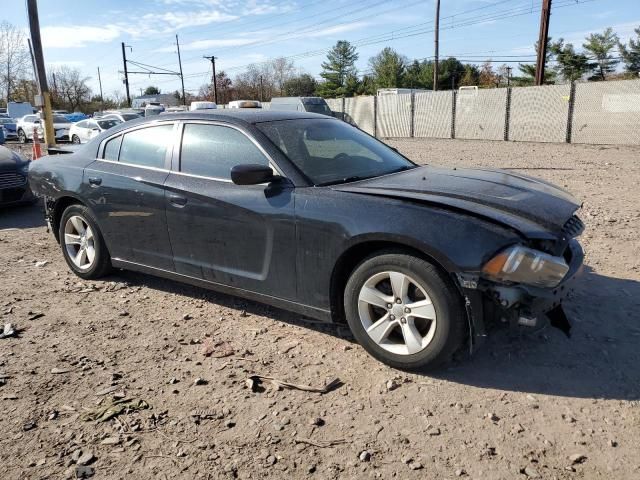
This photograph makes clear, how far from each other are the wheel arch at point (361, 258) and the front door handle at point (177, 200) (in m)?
1.39

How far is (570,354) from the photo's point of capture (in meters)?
3.45

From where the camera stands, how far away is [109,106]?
84.4 meters

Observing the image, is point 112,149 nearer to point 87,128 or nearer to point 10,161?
point 10,161

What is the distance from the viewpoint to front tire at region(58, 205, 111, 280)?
4941 mm

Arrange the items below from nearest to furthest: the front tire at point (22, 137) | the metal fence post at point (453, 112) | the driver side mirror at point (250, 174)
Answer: the driver side mirror at point (250, 174) → the metal fence post at point (453, 112) → the front tire at point (22, 137)

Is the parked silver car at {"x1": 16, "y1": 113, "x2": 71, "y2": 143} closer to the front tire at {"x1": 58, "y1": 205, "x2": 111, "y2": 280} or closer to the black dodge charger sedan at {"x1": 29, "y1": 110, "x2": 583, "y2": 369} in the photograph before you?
the front tire at {"x1": 58, "y1": 205, "x2": 111, "y2": 280}

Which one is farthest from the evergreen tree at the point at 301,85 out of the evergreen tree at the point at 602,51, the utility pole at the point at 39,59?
the utility pole at the point at 39,59

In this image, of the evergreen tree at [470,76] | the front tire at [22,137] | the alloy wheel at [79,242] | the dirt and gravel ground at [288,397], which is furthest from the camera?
the evergreen tree at [470,76]

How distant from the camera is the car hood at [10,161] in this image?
8.23m

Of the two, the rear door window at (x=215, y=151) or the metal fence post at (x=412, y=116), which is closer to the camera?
the rear door window at (x=215, y=151)

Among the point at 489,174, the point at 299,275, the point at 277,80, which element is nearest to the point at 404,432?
the point at 299,275

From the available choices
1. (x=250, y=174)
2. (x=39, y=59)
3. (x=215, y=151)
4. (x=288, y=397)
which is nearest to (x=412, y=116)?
(x=39, y=59)

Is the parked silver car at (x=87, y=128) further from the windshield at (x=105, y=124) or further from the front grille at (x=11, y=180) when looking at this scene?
the front grille at (x=11, y=180)

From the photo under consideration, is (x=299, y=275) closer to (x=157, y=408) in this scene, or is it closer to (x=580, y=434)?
(x=157, y=408)
